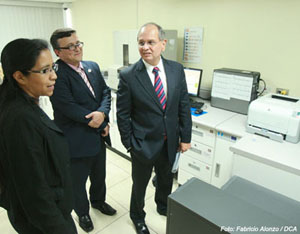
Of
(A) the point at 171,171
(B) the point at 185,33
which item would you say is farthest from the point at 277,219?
(B) the point at 185,33

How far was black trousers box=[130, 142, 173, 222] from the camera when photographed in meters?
1.68

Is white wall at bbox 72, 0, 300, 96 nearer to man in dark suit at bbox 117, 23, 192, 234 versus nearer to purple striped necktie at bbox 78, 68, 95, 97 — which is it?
man in dark suit at bbox 117, 23, 192, 234

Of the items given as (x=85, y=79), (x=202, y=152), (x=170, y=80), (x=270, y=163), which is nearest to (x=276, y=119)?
(x=270, y=163)

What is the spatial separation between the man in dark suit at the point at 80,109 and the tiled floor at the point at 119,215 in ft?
0.47

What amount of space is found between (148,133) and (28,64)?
852mm

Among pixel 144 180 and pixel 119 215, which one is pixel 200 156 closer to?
pixel 144 180

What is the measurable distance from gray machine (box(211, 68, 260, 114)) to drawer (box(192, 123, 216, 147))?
0.45 m

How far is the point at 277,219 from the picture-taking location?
1.77 feet

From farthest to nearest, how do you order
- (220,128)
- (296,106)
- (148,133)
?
(220,128), (296,106), (148,133)

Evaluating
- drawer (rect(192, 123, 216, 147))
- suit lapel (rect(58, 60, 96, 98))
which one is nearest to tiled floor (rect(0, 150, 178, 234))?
drawer (rect(192, 123, 216, 147))

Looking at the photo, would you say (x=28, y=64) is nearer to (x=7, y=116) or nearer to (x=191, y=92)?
(x=7, y=116)

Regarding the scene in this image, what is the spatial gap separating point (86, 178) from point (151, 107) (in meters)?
0.81

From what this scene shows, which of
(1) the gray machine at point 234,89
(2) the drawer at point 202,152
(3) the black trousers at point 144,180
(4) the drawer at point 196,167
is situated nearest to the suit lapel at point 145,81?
(3) the black trousers at point 144,180

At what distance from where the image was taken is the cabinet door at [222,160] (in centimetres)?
195
